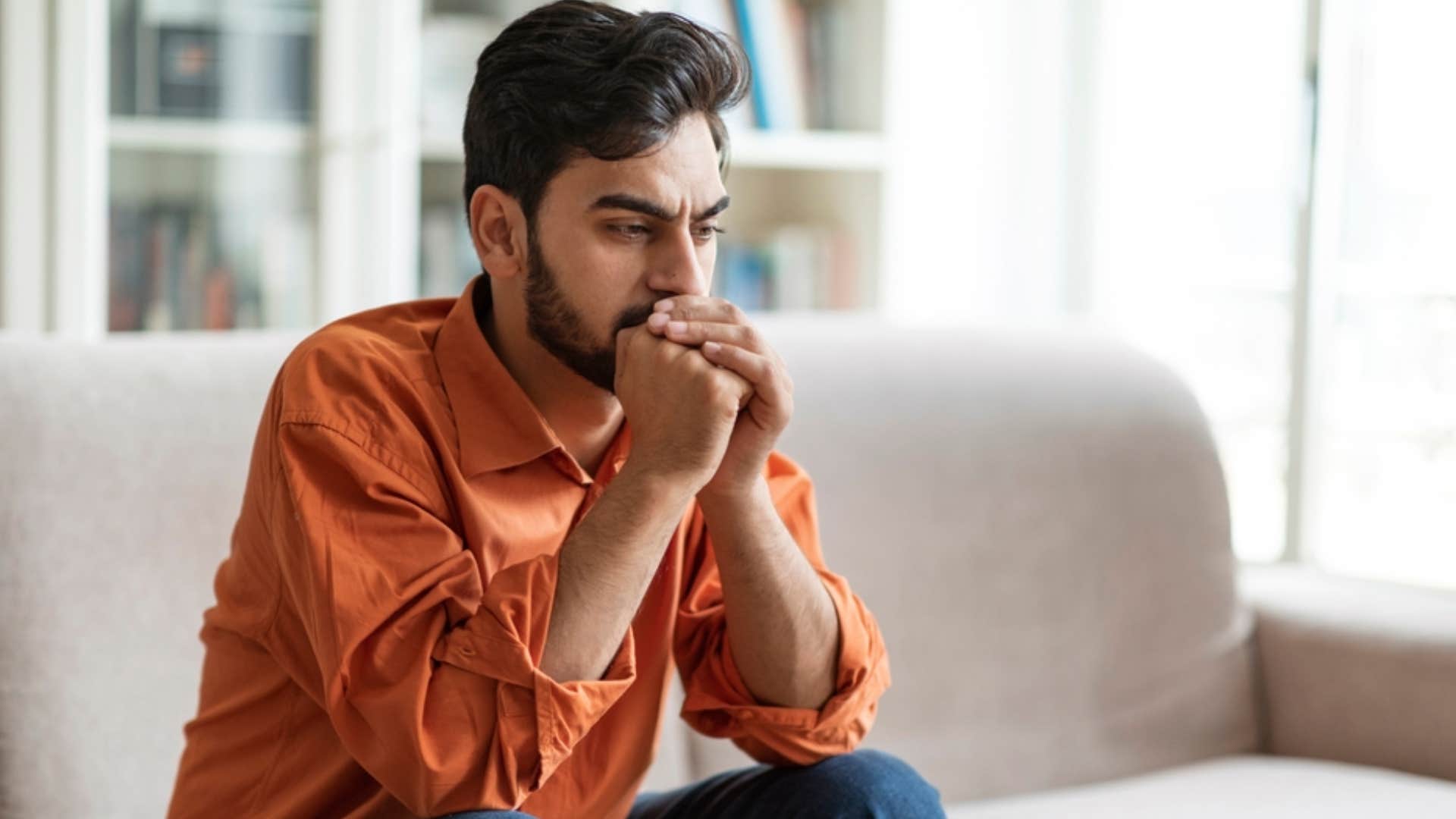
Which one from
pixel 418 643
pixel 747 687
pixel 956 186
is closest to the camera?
pixel 418 643

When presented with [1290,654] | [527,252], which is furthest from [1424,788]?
[527,252]

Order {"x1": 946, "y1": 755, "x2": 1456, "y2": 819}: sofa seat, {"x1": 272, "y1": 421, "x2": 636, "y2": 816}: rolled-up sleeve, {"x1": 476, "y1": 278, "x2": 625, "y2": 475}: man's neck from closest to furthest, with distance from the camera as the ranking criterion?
{"x1": 272, "y1": 421, "x2": 636, "y2": 816}: rolled-up sleeve, {"x1": 476, "y1": 278, "x2": 625, "y2": 475}: man's neck, {"x1": 946, "y1": 755, "x2": 1456, "y2": 819}: sofa seat

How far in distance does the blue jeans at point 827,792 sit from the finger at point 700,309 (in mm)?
375

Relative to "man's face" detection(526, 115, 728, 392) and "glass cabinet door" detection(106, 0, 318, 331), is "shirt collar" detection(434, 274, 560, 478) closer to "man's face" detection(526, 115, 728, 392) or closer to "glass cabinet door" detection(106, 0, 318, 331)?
"man's face" detection(526, 115, 728, 392)

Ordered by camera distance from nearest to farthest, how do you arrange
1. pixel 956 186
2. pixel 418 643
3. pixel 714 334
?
pixel 418 643, pixel 714 334, pixel 956 186

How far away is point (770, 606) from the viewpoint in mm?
1299

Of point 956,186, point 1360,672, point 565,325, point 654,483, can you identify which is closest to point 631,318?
point 565,325

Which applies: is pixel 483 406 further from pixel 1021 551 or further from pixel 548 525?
pixel 1021 551

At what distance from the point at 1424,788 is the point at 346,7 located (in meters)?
1.92

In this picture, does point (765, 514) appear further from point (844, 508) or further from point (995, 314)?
point (995, 314)

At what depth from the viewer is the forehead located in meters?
1.24

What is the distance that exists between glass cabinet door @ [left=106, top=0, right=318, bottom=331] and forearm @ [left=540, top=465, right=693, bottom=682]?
1.58m

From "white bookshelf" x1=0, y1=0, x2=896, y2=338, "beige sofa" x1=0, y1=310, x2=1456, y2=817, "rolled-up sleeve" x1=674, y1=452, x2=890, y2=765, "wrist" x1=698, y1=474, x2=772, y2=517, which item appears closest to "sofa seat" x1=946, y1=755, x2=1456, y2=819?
"beige sofa" x1=0, y1=310, x2=1456, y2=817

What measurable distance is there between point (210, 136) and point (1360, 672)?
1882mm
